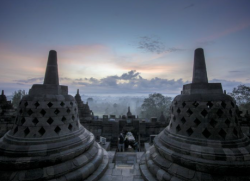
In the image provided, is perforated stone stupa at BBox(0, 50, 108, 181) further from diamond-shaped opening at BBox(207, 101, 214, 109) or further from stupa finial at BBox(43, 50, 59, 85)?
diamond-shaped opening at BBox(207, 101, 214, 109)

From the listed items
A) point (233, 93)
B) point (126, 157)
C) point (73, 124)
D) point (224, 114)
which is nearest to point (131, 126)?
A: point (126, 157)

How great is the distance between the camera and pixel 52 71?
5199 mm

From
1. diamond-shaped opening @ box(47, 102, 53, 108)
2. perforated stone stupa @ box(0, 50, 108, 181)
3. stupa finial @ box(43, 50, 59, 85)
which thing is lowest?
perforated stone stupa @ box(0, 50, 108, 181)

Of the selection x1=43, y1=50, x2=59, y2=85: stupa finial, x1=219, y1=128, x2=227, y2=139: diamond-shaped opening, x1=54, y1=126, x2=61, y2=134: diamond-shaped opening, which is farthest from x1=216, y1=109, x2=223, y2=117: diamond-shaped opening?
x1=43, y1=50, x2=59, y2=85: stupa finial

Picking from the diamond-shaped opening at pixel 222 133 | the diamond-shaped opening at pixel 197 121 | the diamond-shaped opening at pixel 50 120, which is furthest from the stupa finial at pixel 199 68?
the diamond-shaped opening at pixel 50 120

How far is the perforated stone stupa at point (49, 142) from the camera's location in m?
3.71

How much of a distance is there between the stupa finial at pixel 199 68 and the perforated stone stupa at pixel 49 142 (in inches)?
189

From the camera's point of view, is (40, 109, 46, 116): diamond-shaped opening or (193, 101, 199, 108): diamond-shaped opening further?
(40, 109, 46, 116): diamond-shaped opening

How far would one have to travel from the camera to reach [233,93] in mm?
35219

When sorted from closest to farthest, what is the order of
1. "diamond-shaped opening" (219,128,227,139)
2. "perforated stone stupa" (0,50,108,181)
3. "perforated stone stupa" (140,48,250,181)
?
"perforated stone stupa" (140,48,250,181), "perforated stone stupa" (0,50,108,181), "diamond-shaped opening" (219,128,227,139)

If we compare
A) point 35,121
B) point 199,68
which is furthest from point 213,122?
point 35,121

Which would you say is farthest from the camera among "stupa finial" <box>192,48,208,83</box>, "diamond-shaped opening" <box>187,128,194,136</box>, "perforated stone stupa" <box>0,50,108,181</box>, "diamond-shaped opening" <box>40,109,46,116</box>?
"stupa finial" <box>192,48,208,83</box>

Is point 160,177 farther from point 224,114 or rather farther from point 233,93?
point 233,93

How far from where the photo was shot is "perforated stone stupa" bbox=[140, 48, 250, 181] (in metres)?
3.54
